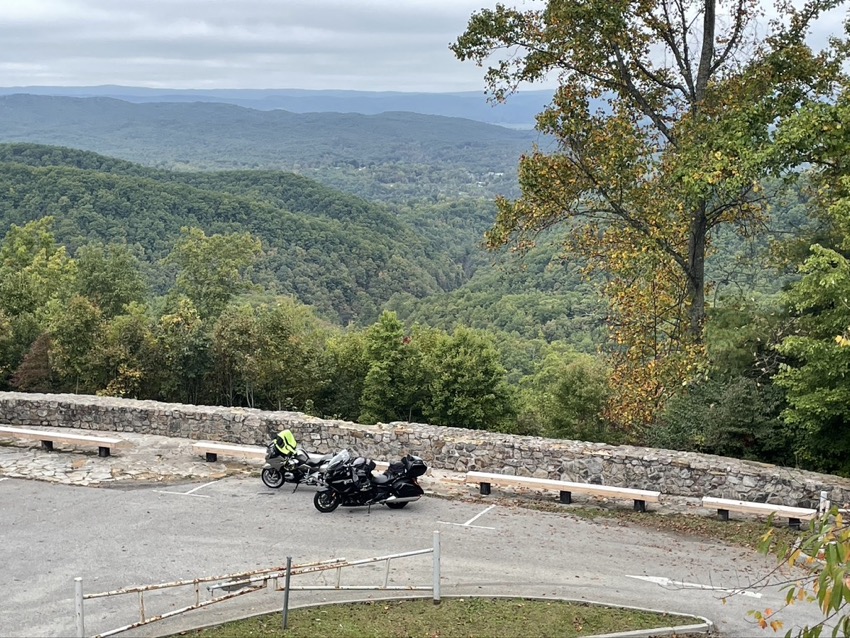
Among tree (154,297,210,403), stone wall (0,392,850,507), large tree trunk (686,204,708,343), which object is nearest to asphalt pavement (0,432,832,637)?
stone wall (0,392,850,507)

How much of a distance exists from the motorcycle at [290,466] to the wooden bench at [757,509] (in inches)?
228

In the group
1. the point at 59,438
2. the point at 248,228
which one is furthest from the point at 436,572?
the point at 248,228

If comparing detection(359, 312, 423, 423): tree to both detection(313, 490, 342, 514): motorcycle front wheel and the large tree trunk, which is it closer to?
the large tree trunk

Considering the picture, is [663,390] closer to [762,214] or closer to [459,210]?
[762,214]

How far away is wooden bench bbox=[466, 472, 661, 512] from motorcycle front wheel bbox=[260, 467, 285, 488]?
301cm

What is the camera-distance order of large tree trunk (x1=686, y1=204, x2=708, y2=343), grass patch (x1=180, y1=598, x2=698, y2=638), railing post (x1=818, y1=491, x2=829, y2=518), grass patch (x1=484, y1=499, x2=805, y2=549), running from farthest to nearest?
large tree trunk (x1=686, y1=204, x2=708, y2=343)
grass patch (x1=484, y1=499, x2=805, y2=549)
railing post (x1=818, y1=491, x2=829, y2=518)
grass patch (x1=180, y1=598, x2=698, y2=638)

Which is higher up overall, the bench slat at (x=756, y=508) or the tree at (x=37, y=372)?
the bench slat at (x=756, y=508)

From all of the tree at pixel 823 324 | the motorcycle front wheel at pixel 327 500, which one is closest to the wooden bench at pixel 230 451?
the motorcycle front wheel at pixel 327 500

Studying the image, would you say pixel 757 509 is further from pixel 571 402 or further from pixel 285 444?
pixel 571 402

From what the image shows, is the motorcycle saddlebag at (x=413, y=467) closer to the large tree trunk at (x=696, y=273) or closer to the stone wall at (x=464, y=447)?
the stone wall at (x=464, y=447)

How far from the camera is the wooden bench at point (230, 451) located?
14914 mm

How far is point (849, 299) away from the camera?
41.2 ft

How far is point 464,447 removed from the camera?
1495cm

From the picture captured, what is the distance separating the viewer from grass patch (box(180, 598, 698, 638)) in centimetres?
847
